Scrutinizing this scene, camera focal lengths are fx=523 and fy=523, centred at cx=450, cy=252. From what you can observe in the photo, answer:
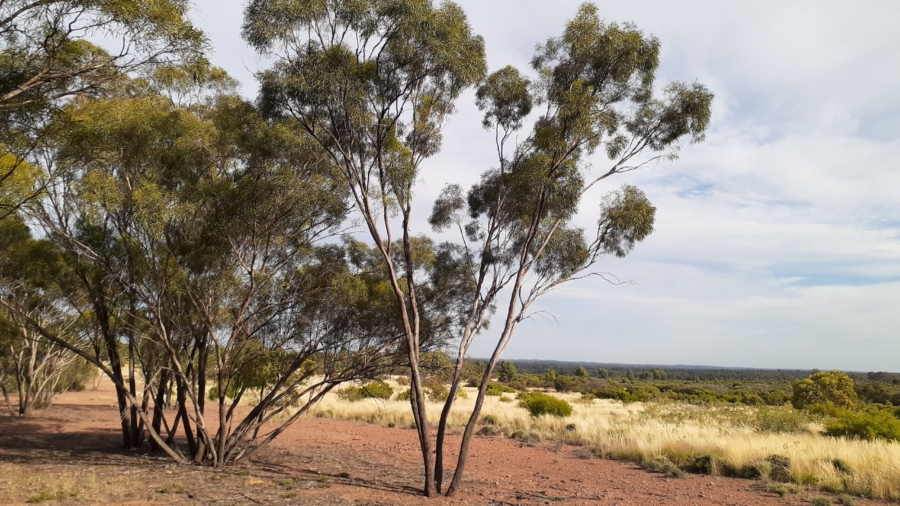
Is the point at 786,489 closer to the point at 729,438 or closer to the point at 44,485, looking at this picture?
the point at 729,438

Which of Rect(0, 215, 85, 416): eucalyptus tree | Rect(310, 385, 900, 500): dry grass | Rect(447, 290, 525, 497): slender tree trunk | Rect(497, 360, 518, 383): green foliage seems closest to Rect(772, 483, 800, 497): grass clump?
Rect(310, 385, 900, 500): dry grass

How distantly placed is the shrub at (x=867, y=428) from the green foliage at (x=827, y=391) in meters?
12.9

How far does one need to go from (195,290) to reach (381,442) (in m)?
8.33

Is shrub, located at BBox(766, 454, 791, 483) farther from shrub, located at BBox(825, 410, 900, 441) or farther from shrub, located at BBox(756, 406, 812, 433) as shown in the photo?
shrub, located at BBox(756, 406, 812, 433)

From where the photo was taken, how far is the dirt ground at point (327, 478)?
27.4 ft

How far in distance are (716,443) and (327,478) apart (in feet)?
33.6

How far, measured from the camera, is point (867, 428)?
49.2 feet


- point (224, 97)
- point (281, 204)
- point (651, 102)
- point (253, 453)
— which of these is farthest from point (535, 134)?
point (253, 453)

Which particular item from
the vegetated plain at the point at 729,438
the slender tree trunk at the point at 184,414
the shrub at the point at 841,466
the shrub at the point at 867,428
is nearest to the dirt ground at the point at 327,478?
the slender tree trunk at the point at 184,414

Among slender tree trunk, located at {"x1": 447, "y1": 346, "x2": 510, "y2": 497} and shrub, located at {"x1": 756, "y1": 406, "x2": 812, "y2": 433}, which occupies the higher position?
slender tree trunk, located at {"x1": 447, "y1": 346, "x2": 510, "y2": 497}

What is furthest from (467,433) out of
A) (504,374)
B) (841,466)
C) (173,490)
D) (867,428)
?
(504,374)

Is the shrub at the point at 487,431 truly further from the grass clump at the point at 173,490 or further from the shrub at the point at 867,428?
the grass clump at the point at 173,490

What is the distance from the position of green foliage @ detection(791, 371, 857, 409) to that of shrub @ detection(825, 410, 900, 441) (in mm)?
12926

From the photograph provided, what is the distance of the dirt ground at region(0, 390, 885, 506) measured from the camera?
A: 8.35m
